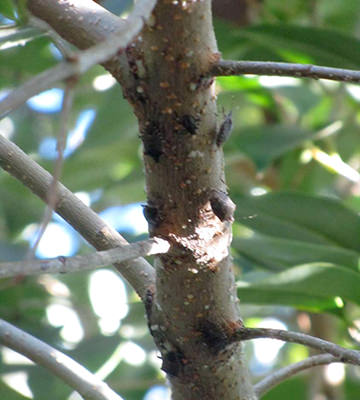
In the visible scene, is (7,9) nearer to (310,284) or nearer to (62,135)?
(62,135)

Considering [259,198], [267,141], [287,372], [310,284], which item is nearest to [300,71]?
[287,372]

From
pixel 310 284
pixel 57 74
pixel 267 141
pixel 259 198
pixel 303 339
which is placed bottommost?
pixel 57 74

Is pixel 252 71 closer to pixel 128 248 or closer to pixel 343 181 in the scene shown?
pixel 128 248

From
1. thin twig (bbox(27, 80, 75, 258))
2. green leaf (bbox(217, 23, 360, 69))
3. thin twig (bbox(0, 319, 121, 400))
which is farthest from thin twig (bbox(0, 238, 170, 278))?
green leaf (bbox(217, 23, 360, 69))

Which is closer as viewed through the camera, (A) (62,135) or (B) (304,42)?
(A) (62,135)

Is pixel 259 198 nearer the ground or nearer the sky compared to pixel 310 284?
nearer the sky
